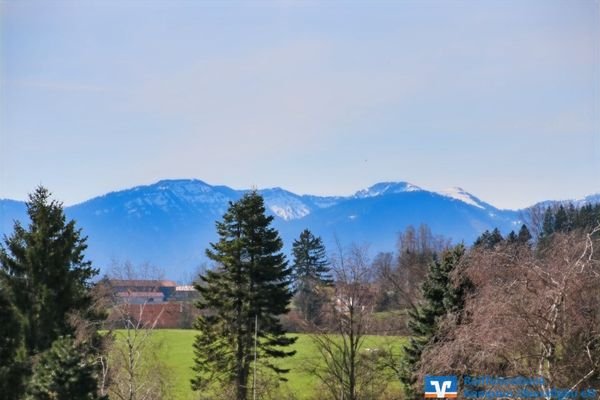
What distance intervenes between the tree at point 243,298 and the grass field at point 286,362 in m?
2.01

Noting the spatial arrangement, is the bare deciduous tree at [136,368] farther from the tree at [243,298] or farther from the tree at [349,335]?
the tree at [349,335]

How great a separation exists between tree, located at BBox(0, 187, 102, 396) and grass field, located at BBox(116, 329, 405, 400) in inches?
424

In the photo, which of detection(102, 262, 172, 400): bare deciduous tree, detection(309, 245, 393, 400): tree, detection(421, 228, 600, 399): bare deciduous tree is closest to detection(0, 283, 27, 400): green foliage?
detection(102, 262, 172, 400): bare deciduous tree

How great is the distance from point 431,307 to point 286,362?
9222 mm

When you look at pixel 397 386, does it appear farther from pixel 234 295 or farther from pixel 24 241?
pixel 24 241

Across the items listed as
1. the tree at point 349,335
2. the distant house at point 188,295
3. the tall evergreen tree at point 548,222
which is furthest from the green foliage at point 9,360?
the tall evergreen tree at point 548,222

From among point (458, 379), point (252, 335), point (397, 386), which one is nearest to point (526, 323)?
point (458, 379)

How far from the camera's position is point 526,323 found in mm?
14227

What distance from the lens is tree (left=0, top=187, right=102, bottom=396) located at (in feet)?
59.5

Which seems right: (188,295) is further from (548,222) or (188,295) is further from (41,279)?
(41,279)

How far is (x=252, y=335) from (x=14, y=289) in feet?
37.7

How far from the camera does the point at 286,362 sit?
32.0 m

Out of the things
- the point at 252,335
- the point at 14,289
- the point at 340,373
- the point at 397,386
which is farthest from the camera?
the point at 397,386

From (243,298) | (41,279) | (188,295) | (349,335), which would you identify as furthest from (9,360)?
(188,295)
